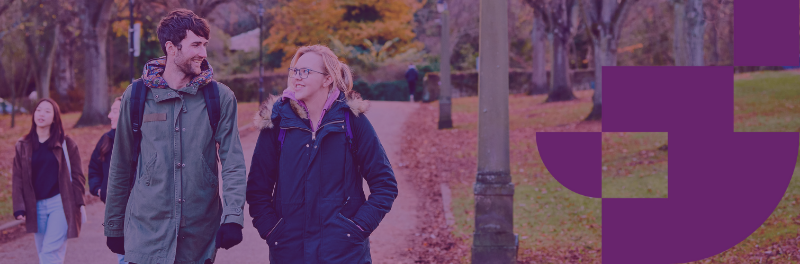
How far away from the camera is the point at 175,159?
3.45m

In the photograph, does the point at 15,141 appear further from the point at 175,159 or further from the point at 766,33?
the point at 766,33

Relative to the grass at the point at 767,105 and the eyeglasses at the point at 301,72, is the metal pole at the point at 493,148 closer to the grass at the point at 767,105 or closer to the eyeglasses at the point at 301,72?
the eyeglasses at the point at 301,72

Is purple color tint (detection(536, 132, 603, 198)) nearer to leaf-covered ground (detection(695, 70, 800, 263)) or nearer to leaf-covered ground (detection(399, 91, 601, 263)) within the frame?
leaf-covered ground (detection(399, 91, 601, 263))

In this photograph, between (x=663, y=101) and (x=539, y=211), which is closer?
(x=663, y=101)

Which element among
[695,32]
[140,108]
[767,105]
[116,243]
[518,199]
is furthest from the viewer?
[767,105]

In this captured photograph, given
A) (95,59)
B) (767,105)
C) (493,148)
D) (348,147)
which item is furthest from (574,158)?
(95,59)

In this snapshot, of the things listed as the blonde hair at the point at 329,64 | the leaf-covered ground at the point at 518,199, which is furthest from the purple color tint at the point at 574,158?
the blonde hair at the point at 329,64

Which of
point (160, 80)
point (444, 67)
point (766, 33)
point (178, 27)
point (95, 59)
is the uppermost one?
point (95, 59)

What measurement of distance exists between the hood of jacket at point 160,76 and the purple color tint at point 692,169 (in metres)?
3.54

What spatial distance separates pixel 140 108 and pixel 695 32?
1275cm

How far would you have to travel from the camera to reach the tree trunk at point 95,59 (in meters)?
23.1

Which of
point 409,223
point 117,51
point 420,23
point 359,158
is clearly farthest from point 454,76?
point 359,158

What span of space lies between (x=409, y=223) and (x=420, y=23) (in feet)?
134

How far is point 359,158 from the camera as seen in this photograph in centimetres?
349
